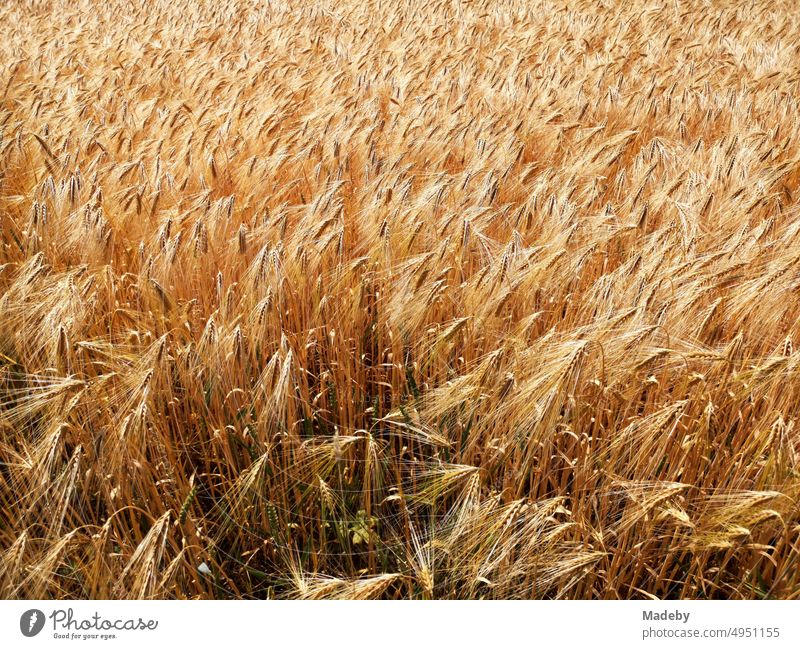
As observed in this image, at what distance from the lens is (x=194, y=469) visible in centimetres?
155

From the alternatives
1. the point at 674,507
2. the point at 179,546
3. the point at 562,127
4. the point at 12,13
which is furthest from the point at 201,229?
the point at 12,13

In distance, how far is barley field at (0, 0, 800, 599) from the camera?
1.31 meters

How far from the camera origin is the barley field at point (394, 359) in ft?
4.30

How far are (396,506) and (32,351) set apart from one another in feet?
3.20

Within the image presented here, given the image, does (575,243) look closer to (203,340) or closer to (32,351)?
(203,340)
